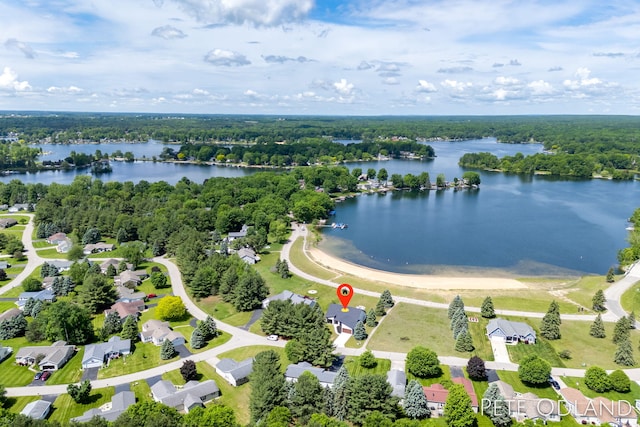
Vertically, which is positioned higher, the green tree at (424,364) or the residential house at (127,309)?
the green tree at (424,364)

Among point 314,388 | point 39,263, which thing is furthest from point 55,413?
point 39,263

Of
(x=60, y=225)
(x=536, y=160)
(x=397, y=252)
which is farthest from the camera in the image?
(x=536, y=160)

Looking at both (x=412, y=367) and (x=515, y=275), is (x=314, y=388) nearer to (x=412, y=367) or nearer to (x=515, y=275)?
(x=412, y=367)

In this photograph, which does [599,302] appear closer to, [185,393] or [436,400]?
[436,400]

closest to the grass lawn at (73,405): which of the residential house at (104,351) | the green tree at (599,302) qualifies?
the residential house at (104,351)

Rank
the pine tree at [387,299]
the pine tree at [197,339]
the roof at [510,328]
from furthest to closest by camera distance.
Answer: the pine tree at [387,299] → the roof at [510,328] → the pine tree at [197,339]

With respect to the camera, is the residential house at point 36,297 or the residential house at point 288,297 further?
the residential house at point 36,297

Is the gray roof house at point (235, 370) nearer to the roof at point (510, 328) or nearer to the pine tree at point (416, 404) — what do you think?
the pine tree at point (416, 404)
